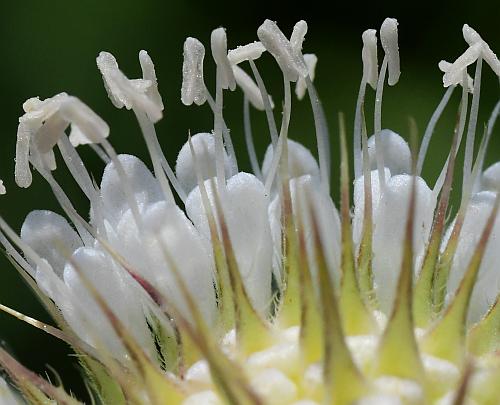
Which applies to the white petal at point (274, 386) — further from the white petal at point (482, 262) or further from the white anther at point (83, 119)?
the white anther at point (83, 119)

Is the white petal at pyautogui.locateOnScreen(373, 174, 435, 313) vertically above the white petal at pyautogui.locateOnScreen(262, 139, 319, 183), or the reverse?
the white petal at pyautogui.locateOnScreen(262, 139, 319, 183)

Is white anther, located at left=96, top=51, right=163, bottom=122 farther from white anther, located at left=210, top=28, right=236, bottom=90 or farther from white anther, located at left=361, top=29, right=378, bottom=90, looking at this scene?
white anther, located at left=361, top=29, right=378, bottom=90

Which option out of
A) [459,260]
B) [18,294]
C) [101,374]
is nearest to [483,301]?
[459,260]

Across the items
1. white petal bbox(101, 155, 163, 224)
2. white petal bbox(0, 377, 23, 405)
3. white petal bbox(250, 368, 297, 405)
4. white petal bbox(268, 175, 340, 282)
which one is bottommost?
white petal bbox(250, 368, 297, 405)

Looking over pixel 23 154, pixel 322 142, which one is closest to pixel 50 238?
pixel 23 154

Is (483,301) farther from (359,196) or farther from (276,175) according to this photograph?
(276,175)

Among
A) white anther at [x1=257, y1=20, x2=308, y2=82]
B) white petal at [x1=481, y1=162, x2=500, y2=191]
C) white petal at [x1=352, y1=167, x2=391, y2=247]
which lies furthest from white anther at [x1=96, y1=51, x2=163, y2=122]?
white petal at [x1=481, y1=162, x2=500, y2=191]

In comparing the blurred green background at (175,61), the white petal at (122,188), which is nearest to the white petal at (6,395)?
the white petal at (122,188)
